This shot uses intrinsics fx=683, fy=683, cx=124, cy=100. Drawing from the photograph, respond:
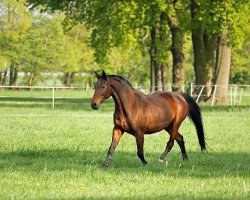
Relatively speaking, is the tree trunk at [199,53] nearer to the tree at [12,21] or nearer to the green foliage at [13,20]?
the tree at [12,21]

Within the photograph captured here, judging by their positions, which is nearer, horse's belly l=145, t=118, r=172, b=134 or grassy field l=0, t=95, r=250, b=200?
grassy field l=0, t=95, r=250, b=200

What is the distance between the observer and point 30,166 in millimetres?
13828

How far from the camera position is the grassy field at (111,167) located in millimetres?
10656

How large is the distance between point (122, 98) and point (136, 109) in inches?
15.1

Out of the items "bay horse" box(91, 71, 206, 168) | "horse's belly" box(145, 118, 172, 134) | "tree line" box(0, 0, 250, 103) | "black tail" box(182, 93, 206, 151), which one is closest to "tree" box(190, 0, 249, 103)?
"tree line" box(0, 0, 250, 103)

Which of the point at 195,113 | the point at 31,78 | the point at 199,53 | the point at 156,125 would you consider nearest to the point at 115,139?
the point at 156,125

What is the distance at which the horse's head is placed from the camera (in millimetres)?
13484

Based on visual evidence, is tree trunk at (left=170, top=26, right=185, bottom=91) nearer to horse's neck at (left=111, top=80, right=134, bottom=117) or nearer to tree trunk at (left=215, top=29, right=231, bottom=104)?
tree trunk at (left=215, top=29, right=231, bottom=104)

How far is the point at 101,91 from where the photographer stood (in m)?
13.6

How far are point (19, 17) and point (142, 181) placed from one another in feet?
228

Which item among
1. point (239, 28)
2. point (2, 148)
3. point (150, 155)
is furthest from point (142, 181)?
point (239, 28)

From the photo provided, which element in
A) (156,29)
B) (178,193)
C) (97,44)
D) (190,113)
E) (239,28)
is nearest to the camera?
(178,193)

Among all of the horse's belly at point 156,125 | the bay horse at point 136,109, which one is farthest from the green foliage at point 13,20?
the horse's belly at point 156,125

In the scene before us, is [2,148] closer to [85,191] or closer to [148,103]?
[148,103]
